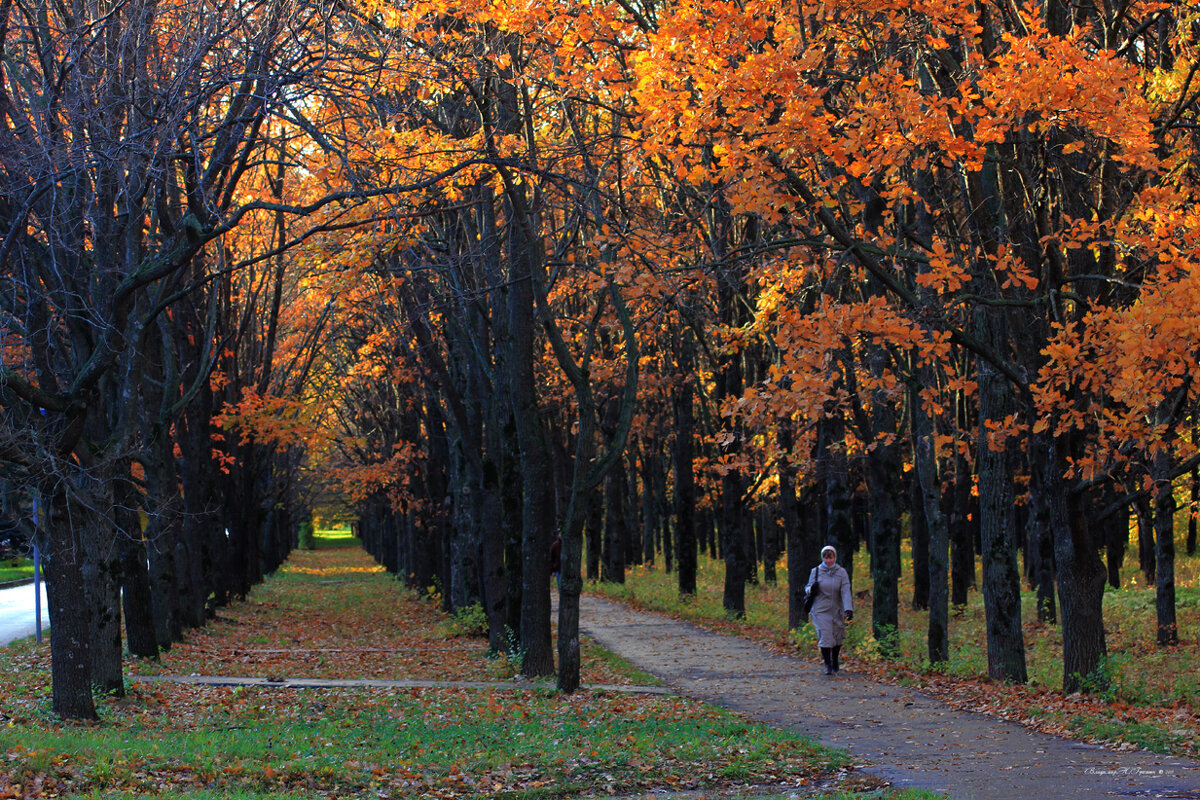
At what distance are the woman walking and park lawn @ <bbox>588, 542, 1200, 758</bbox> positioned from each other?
76 cm

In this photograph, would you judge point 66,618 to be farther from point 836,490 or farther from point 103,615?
point 836,490

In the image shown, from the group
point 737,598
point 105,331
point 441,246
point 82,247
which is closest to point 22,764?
point 105,331

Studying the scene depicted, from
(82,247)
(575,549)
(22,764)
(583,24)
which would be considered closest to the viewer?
(22,764)

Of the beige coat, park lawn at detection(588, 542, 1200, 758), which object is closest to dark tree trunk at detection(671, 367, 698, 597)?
park lawn at detection(588, 542, 1200, 758)

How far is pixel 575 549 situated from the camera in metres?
12.8

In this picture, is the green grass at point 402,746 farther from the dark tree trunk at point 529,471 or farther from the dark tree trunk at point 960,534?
the dark tree trunk at point 960,534

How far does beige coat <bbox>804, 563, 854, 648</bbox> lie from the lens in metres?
14.8

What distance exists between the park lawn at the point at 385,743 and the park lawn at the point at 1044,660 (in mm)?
2824

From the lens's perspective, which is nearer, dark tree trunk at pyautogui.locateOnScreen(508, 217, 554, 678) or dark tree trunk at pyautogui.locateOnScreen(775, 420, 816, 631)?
dark tree trunk at pyautogui.locateOnScreen(508, 217, 554, 678)

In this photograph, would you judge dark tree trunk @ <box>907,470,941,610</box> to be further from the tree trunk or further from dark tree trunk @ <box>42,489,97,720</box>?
dark tree trunk @ <box>42,489,97,720</box>

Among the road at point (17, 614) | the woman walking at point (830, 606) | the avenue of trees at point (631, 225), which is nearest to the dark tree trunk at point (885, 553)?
the avenue of trees at point (631, 225)

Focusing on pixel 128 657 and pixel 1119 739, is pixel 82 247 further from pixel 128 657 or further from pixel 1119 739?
pixel 1119 739

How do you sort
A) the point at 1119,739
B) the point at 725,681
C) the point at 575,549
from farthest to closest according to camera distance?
the point at 725,681 < the point at 575,549 < the point at 1119,739

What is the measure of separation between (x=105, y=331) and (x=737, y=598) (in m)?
17.1
